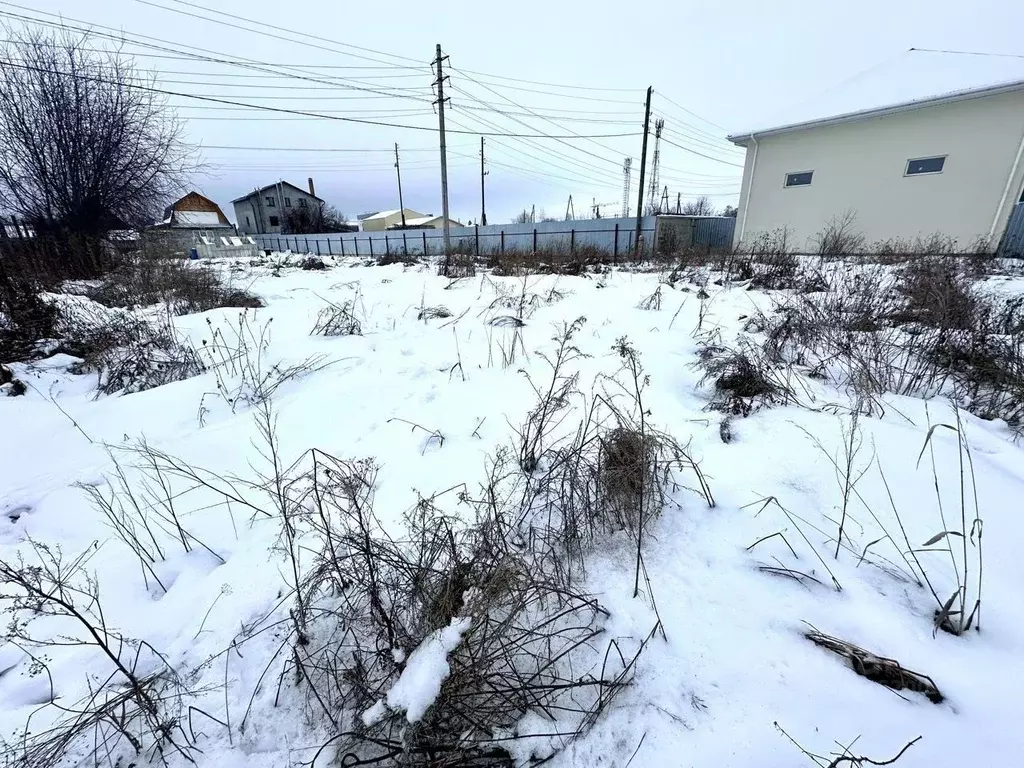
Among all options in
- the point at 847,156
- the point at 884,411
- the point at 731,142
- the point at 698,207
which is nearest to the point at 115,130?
the point at 884,411

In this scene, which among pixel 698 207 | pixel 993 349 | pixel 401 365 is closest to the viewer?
pixel 993 349

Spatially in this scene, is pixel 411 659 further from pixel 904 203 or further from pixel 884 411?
pixel 904 203

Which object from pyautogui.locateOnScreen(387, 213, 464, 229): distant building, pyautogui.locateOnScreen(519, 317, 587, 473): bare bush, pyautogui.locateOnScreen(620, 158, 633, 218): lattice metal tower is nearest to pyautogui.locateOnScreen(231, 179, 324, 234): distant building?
pyautogui.locateOnScreen(387, 213, 464, 229): distant building

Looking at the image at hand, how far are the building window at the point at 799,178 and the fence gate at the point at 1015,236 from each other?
4.02 m

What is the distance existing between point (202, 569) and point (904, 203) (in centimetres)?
1448

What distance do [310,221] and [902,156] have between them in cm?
4239

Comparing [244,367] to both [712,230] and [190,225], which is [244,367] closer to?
[712,230]

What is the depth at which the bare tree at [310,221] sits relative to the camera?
125 feet

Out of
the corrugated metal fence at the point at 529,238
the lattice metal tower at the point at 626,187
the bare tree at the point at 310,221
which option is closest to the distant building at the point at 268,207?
the bare tree at the point at 310,221

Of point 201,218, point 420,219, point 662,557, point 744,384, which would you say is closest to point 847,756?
point 662,557

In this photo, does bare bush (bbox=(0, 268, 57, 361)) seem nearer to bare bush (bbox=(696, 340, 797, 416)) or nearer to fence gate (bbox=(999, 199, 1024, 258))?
bare bush (bbox=(696, 340, 797, 416))

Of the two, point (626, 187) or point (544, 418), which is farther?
point (626, 187)

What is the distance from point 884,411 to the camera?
2.21 m

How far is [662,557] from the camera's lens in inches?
57.9
